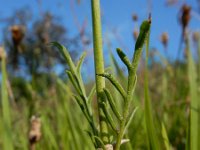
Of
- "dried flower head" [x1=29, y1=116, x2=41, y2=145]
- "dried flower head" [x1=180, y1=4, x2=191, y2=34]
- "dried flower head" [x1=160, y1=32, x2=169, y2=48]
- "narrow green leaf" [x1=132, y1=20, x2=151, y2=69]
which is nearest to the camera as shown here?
"narrow green leaf" [x1=132, y1=20, x2=151, y2=69]

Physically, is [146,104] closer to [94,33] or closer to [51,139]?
[94,33]

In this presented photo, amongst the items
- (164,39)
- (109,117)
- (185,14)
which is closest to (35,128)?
(109,117)

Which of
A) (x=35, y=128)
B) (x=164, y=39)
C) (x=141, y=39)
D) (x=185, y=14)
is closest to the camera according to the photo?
(x=141, y=39)

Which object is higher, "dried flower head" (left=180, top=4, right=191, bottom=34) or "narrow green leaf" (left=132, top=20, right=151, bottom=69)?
"dried flower head" (left=180, top=4, right=191, bottom=34)

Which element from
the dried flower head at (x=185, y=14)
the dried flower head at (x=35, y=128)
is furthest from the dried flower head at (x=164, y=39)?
the dried flower head at (x=35, y=128)

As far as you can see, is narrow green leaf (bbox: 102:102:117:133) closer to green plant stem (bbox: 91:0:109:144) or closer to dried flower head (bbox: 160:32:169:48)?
green plant stem (bbox: 91:0:109:144)

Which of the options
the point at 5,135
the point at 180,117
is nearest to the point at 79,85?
the point at 5,135

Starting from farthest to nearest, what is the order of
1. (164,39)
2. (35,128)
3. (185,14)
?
(164,39), (185,14), (35,128)

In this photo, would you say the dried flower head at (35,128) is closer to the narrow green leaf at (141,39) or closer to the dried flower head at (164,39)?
the narrow green leaf at (141,39)

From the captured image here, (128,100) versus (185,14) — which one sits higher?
(185,14)

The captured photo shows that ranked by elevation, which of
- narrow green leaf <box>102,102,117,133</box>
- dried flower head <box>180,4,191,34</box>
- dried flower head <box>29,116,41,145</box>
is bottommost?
dried flower head <box>29,116,41,145</box>

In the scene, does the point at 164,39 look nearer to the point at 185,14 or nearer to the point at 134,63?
the point at 185,14

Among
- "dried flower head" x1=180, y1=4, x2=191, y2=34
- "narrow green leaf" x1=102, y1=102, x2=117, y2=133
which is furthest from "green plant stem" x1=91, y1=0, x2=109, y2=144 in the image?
"dried flower head" x1=180, y1=4, x2=191, y2=34
